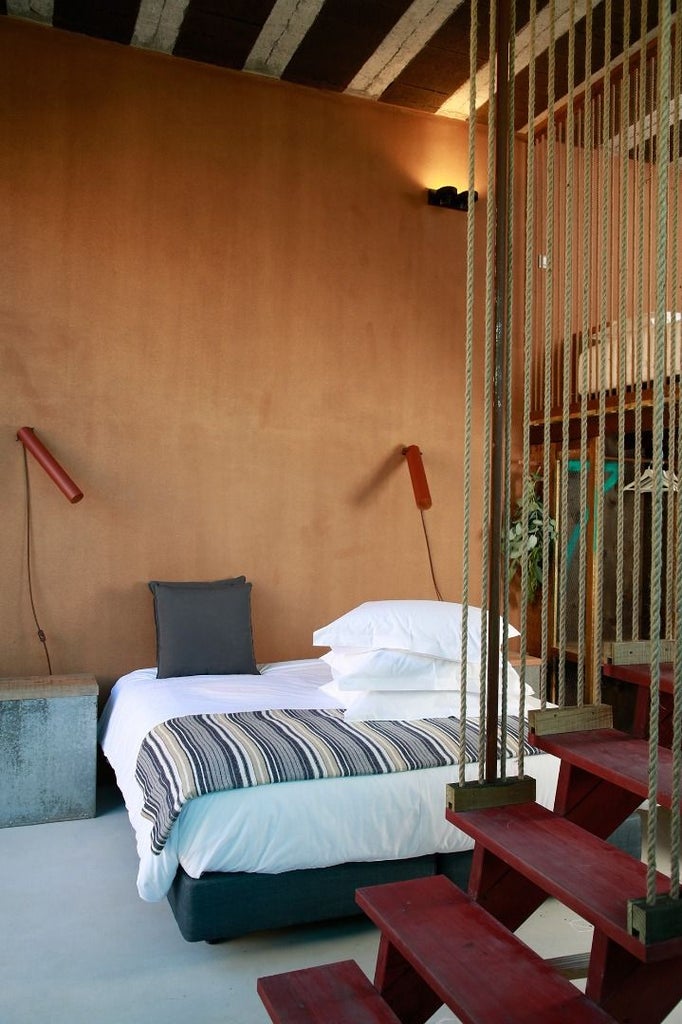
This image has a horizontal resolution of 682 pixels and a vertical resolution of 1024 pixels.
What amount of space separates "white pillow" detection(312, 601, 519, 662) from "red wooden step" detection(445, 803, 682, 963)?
1.39 meters

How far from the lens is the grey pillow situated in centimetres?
370

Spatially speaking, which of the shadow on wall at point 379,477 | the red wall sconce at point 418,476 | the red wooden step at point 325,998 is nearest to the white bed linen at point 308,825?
the red wooden step at point 325,998

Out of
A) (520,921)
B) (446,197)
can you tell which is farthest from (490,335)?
(446,197)

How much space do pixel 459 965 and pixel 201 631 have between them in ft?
8.48

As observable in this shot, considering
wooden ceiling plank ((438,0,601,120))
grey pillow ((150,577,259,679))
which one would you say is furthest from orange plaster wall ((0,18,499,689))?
grey pillow ((150,577,259,679))

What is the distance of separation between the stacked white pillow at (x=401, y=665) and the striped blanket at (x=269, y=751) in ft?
0.42

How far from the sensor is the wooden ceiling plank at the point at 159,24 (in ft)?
12.0

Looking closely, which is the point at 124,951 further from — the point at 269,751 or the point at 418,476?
the point at 418,476

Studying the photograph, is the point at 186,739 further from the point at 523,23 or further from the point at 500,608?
the point at 523,23

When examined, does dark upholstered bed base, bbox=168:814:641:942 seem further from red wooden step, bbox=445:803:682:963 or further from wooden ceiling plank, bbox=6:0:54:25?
wooden ceiling plank, bbox=6:0:54:25

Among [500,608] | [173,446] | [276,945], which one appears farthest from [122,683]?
[500,608]

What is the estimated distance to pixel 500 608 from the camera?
5.90 feet

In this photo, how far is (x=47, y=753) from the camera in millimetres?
3336

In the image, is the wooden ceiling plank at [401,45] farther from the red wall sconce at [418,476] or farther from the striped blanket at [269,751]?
the striped blanket at [269,751]
